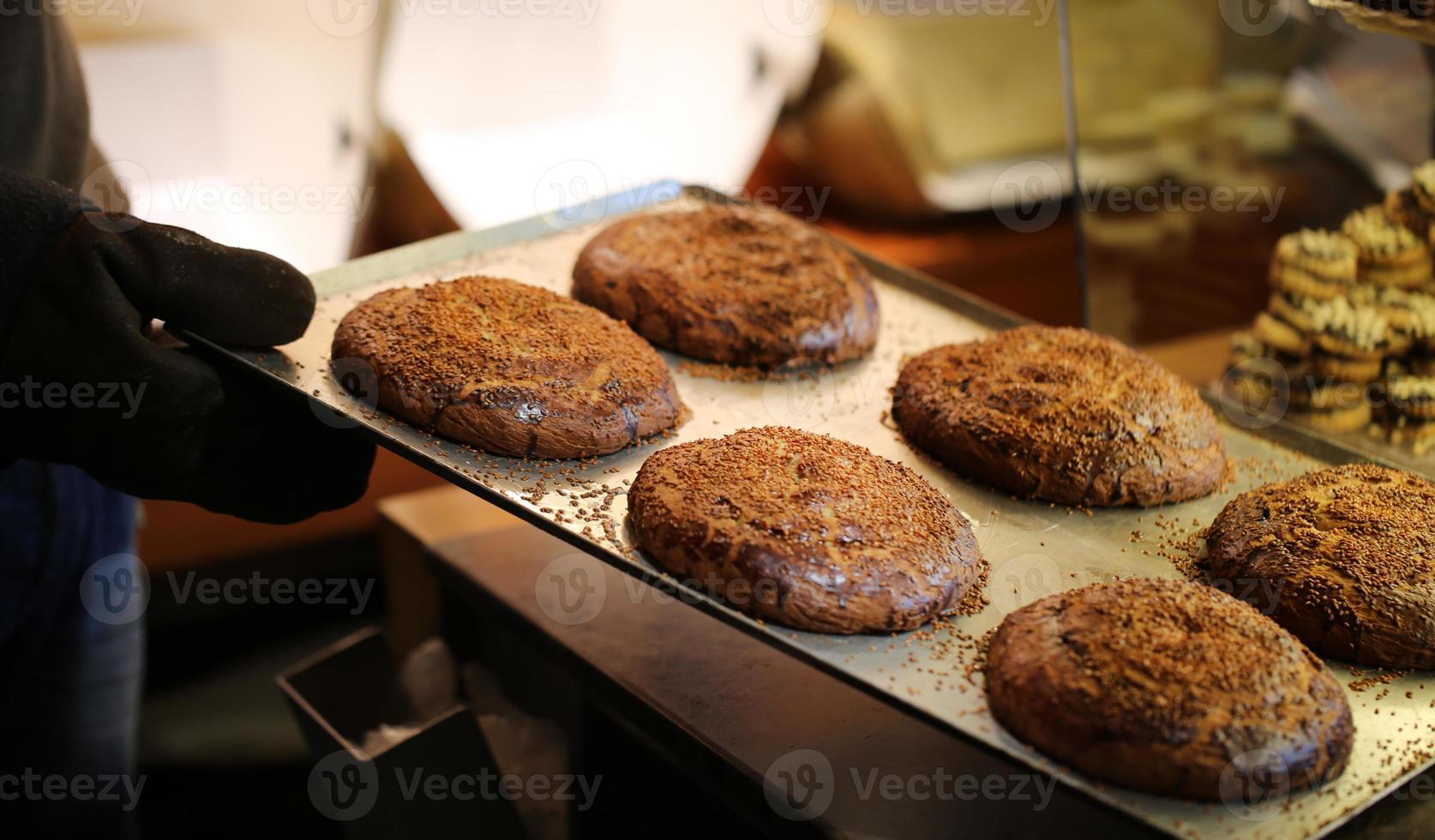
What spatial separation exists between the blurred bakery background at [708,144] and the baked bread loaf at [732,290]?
50cm

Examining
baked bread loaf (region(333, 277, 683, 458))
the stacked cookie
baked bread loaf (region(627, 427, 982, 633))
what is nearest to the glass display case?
the stacked cookie

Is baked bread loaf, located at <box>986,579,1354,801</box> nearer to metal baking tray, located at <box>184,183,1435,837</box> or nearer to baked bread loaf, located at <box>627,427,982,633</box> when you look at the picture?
metal baking tray, located at <box>184,183,1435,837</box>

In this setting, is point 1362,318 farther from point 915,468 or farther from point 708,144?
point 708,144

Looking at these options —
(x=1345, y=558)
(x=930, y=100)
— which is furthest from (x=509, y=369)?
(x=930, y=100)

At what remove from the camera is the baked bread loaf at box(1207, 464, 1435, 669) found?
139 cm

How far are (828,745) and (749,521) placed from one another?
311 mm

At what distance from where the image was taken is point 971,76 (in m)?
3.61

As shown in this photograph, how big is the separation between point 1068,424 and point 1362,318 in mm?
698

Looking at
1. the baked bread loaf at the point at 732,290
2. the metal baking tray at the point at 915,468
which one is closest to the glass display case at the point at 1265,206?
the metal baking tray at the point at 915,468

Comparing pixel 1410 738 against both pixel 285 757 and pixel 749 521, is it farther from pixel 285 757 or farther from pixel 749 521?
pixel 285 757

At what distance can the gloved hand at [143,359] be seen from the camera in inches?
59.7

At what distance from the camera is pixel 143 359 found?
155 cm

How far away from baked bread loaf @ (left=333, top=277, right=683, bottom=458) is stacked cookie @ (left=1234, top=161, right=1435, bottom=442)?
1137 mm

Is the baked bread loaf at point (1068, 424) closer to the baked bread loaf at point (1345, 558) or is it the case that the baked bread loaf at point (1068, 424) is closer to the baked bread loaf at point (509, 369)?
the baked bread loaf at point (1345, 558)
